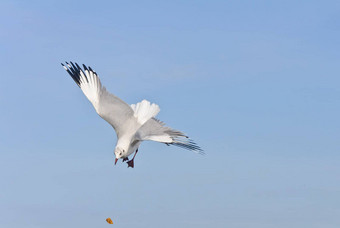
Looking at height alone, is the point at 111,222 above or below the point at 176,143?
below

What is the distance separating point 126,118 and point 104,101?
5.45 ft

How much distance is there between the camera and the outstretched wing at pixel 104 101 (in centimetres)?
2269

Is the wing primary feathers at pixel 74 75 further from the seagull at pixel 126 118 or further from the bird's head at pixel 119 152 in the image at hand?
the bird's head at pixel 119 152

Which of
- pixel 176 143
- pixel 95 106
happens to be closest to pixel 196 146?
pixel 176 143

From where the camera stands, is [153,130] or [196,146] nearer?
[196,146]

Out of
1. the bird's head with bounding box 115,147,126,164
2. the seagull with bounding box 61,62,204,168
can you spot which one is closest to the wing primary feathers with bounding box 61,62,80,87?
the seagull with bounding box 61,62,204,168

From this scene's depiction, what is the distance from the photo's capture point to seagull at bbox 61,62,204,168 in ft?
68.4

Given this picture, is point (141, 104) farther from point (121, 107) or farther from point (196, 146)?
point (196, 146)

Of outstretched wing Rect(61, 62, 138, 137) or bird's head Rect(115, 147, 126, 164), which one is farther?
outstretched wing Rect(61, 62, 138, 137)

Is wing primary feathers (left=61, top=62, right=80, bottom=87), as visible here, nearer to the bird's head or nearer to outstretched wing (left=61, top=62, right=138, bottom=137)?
outstretched wing (left=61, top=62, right=138, bottom=137)

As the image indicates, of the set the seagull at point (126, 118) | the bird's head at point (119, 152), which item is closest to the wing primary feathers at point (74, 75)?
the seagull at point (126, 118)

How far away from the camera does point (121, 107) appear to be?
23656 millimetres

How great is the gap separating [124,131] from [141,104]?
2195mm

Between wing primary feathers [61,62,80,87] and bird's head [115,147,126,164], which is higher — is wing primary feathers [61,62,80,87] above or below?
above
